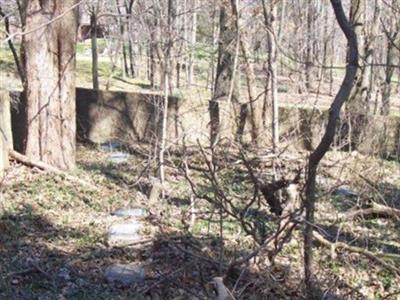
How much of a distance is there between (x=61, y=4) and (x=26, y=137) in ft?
6.21

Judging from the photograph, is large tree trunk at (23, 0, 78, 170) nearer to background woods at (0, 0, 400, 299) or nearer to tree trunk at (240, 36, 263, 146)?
background woods at (0, 0, 400, 299)

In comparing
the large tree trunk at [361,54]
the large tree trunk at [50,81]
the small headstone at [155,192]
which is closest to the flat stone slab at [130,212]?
the small headstone at [155,192]

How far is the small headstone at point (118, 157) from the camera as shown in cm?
945

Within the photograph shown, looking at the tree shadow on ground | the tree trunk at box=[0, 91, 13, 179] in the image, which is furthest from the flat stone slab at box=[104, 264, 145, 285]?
the tree trunk at box=[0, 91, 13, 179]

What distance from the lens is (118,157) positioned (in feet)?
32.0

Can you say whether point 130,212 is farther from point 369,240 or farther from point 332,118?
point 332,118

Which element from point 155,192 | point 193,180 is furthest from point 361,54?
point 155,192

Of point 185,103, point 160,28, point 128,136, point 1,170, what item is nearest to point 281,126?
point 185,103

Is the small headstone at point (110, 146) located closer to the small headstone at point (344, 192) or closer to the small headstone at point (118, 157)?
the small headstone at point (118, 157)

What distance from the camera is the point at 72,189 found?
7469 millimetres

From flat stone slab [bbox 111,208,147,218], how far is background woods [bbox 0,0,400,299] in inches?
1.7

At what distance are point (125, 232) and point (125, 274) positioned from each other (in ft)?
3.50

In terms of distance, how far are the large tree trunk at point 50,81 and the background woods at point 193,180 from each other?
2 centimetres

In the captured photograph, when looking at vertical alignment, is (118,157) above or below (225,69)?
below
